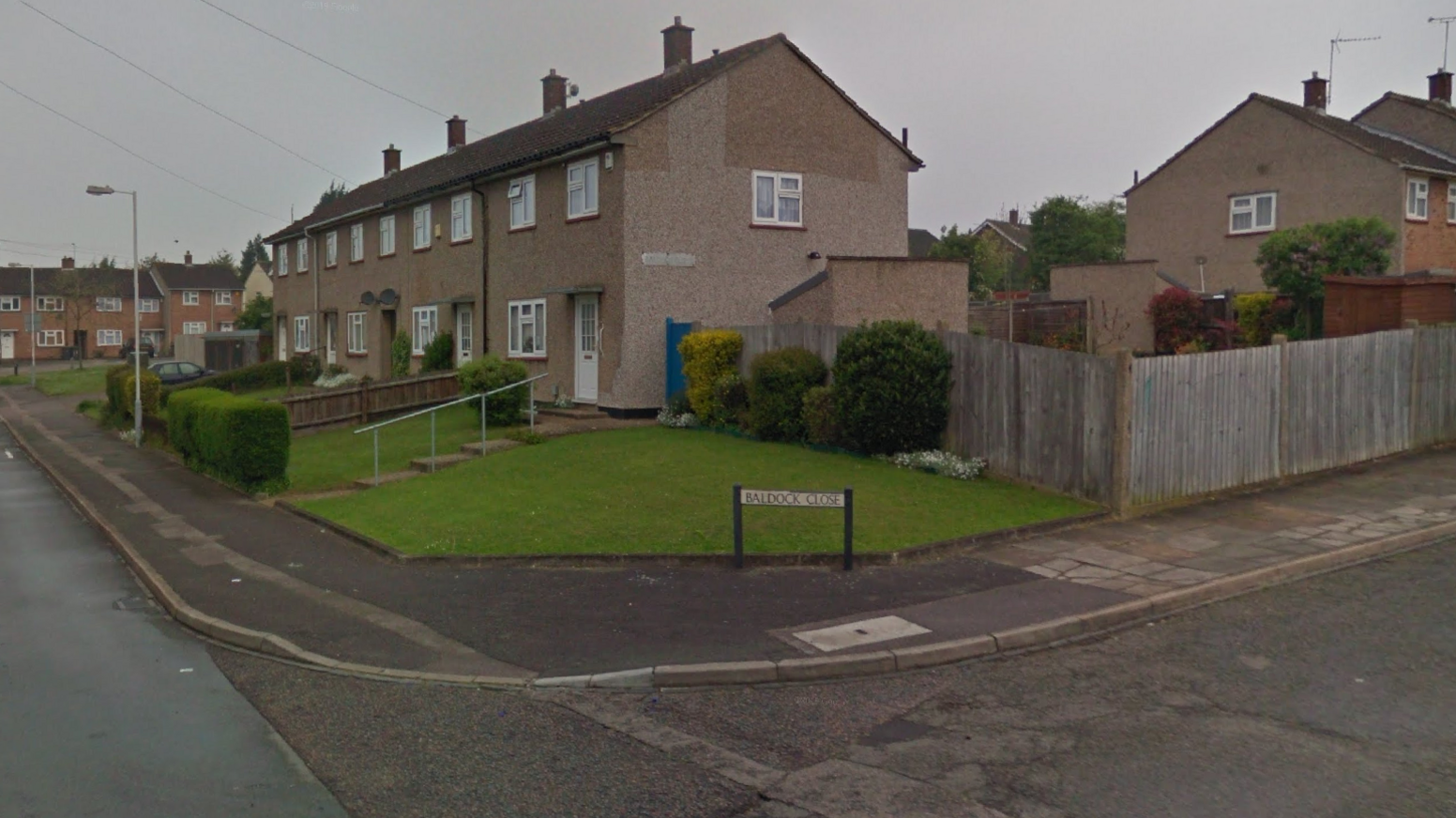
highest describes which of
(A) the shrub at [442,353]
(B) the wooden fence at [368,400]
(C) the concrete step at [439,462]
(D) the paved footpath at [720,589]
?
(A) the shrub at [442,353]

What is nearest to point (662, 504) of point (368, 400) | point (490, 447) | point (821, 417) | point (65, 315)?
point (821, 417)

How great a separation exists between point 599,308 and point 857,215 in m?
6.37

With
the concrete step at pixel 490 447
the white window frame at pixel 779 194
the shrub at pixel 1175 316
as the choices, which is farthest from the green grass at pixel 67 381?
the shrub at pixel 1175 316

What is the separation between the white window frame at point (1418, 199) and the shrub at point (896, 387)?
2232cm

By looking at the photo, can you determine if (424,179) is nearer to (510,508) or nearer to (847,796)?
(510,508)

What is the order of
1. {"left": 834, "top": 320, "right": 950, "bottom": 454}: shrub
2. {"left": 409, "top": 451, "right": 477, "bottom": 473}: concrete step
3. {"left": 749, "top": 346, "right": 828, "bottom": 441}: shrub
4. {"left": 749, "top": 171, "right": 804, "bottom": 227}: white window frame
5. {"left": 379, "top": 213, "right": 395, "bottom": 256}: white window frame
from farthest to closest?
{"left": 379, "top": 213, "right": 395, "bottom": 256}: white window frame → {"left": 749, "top": 171, "right": 804, "bottom": 227}: white window frame → {"left": 409, "top": 451, "right": 477, "bottom": 473}: concrete step → {"left": 749, "top": 346, "right": 828, "bottom": 441}: shrub → {"left": 834, "top": 320, "right": 950, "bottom": 454}: shrub

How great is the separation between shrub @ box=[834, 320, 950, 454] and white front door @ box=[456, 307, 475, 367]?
15258 mm

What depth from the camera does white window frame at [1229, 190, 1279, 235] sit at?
32938mm

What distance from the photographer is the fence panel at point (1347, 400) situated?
14992 millimetres

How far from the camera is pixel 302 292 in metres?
44.2

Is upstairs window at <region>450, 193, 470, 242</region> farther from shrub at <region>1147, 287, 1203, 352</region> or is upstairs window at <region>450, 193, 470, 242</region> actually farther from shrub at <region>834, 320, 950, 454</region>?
shrub at <region>1147, 287, 1203, 352</region>

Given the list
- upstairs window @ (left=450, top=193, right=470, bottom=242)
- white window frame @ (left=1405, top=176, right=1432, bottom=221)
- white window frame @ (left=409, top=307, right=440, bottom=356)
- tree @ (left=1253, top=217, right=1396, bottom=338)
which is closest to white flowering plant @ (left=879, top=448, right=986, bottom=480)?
tree @ (left=1253, top=217, right=1396, bottom=338)

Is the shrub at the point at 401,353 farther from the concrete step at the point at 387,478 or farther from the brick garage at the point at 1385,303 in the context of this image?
the brick garage at the point at 1385,303

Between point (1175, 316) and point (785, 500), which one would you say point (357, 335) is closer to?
point (1175, 316)
